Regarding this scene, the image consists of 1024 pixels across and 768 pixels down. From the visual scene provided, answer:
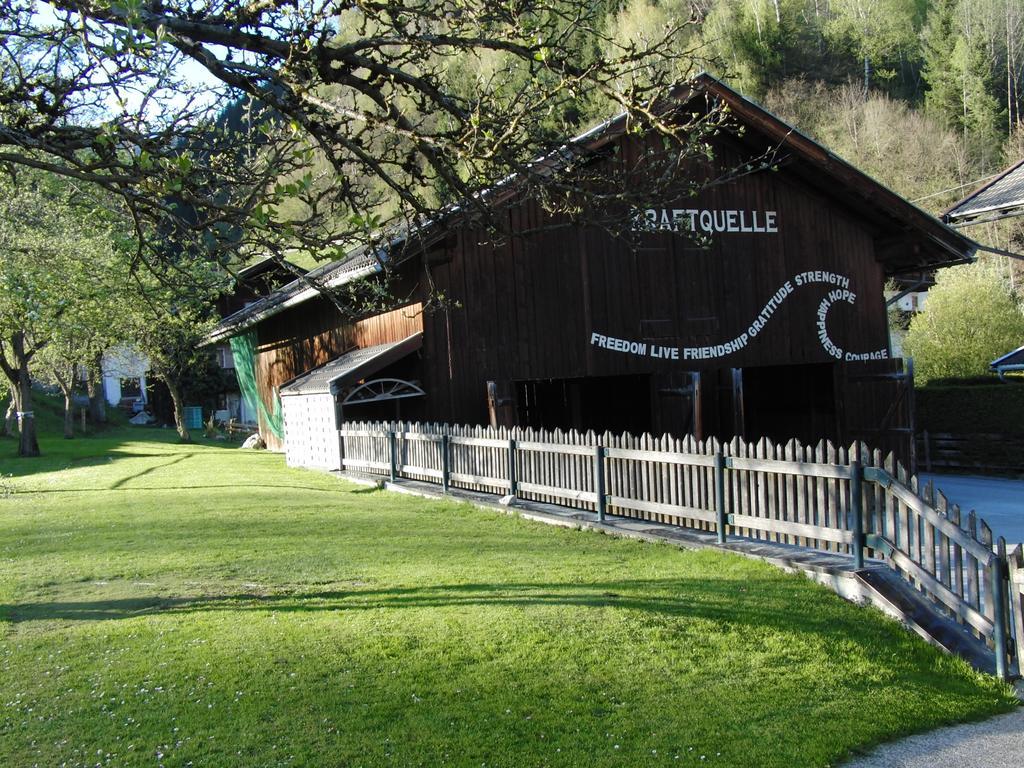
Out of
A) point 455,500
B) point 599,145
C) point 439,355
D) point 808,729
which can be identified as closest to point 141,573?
point 455,500

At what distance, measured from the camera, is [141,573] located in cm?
1027

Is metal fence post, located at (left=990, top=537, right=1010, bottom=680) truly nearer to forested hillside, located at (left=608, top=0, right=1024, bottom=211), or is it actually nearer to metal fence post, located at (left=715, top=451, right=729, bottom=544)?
metal fence post, located at (left=715, top=451, right=729, bottom=544)

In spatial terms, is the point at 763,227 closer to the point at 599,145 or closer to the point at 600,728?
the point at 599,145

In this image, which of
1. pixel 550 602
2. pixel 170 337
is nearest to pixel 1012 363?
pixel 550 602

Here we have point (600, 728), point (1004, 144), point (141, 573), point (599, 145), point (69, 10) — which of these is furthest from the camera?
point (1004, 144)

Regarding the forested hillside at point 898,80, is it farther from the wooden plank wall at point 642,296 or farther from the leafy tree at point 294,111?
the leafy tree at point 294,111

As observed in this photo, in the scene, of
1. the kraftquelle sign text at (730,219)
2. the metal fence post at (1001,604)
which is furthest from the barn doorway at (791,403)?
the metal fence post at (1001,604)

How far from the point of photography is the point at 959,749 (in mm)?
5922

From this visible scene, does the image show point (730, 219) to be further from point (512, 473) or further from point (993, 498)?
point (512, 473)

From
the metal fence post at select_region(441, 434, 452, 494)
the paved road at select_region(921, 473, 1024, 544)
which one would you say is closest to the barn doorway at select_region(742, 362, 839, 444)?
the paved road at select_region(921, 473, 1024, 544)

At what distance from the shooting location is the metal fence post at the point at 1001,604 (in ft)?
22.7

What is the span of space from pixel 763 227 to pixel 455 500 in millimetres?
11280

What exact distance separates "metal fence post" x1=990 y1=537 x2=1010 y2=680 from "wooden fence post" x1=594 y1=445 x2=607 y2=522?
6.03m

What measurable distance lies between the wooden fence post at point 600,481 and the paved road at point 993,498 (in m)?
5.59
